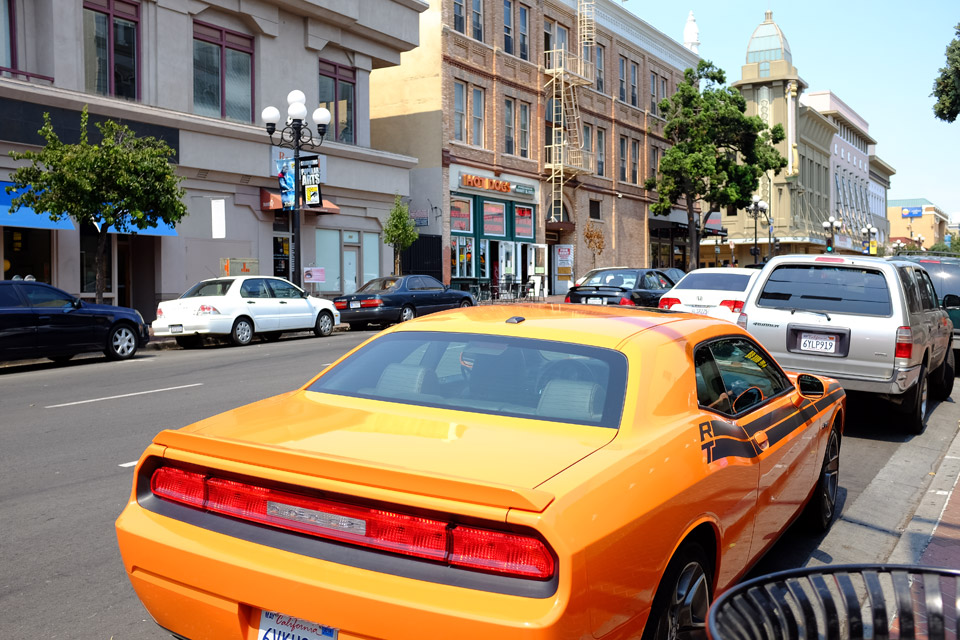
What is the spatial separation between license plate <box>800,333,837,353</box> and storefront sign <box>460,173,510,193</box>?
26.2 metres

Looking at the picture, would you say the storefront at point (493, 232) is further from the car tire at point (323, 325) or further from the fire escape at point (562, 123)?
the car tire at point (323, 325)

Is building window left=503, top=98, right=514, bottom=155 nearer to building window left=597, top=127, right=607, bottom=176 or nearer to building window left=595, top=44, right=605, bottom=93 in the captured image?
building window left=597, top=127, right=607, bottom=176

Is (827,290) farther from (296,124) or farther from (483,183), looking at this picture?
(483,183)

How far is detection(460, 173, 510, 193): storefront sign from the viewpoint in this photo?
34.3m

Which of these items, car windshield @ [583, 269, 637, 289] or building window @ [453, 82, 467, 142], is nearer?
car windshield @ [583, 269, 637, 289]

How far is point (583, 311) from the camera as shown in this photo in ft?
14.9

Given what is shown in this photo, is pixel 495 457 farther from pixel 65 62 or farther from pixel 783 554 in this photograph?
pixel 65 62

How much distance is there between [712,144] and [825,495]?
137 ft

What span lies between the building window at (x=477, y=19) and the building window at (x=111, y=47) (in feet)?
52.7

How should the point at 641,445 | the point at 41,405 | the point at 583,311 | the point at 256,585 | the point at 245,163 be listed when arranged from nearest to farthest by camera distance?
the point at 256,585
the point at 641,445
the point at 583,311
the point at 41,405
the point at 245,163

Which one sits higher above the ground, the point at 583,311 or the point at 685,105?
the point at 685,105

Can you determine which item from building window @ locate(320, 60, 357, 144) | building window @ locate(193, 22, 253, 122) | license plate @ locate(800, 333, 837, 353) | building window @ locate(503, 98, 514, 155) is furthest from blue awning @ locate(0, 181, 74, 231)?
building window @ locate(503, 98, 514, 155)

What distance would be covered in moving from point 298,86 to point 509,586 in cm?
2687

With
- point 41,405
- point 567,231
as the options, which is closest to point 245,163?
point 41,405
